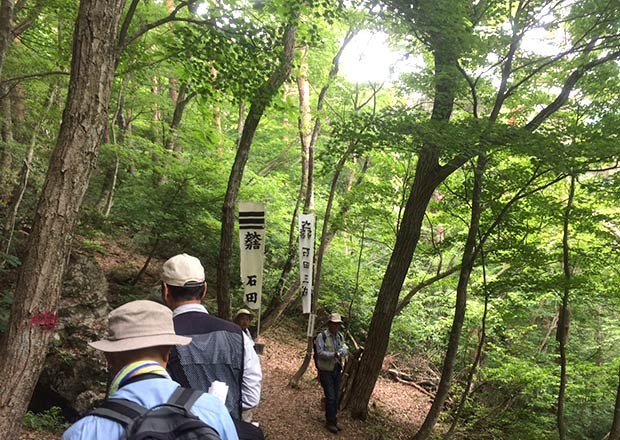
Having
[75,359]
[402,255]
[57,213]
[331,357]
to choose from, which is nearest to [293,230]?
[402,255]

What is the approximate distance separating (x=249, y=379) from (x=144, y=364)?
3.95ft

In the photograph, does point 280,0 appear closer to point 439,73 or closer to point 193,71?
point 193,71

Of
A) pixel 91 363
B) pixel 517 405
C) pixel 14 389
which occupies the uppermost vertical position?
pixel 14 389

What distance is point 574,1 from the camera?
5.69 m

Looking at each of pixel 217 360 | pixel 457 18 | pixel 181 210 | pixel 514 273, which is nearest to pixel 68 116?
pixel 217 360

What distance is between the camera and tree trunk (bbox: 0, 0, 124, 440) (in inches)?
131

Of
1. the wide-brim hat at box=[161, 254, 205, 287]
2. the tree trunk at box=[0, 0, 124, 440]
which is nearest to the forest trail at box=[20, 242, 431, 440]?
the tree trunk at box=[0, 0, 124, 440]

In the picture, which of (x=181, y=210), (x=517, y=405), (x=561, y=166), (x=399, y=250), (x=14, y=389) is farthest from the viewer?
(x=517, y=405)

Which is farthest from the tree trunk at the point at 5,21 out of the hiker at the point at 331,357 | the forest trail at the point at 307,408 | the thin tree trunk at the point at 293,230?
the hiker at the point at 331,357

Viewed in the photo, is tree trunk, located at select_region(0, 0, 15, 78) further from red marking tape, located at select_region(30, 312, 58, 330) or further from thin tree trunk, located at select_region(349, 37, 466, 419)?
thin tree trunk, located at select_region(349, 37, 466, 419)

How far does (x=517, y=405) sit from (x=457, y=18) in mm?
9794

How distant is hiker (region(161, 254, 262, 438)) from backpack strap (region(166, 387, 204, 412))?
3.24 ft

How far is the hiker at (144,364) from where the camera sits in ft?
3.94

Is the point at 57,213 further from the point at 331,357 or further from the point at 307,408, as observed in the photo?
the point at 307,408
